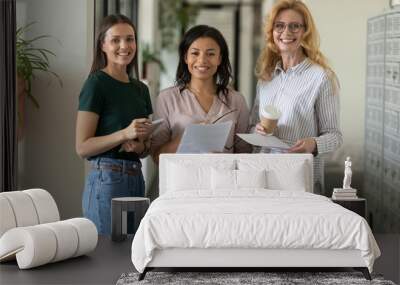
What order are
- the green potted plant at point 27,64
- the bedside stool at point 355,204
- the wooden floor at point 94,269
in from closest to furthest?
the wooden floor at point 94,269, the bedside stool at point 355,204, the green potted plant at point 27,64

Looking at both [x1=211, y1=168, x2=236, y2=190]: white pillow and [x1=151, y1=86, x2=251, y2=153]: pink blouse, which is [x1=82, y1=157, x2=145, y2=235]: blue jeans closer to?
[x1=151, y1=86, x2=251, y2=153]: pink blouse

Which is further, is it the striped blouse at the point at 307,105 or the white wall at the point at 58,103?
the white wall at the point at 58,103

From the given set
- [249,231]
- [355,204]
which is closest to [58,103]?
[355,204]

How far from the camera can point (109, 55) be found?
597cm

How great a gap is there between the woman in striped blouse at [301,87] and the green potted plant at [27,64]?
6.95 ft

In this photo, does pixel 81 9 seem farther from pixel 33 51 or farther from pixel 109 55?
pixel 109 55

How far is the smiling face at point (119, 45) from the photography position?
594cm

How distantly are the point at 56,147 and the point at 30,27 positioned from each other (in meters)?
1.02

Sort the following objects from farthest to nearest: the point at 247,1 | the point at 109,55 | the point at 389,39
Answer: the point at 247,1, the point at 389,39, the point at 109,55

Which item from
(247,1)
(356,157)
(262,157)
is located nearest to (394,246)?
(262,157)

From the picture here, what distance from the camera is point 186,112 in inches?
242

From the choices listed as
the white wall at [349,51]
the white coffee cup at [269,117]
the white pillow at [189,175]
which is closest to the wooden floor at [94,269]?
the white pillow at [189,175]

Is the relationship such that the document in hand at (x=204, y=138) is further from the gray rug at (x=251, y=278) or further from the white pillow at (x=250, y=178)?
the gray rug at (x=251, y=278)

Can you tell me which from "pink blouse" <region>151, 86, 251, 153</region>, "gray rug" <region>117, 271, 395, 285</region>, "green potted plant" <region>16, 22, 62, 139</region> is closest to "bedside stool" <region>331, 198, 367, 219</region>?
"pink blouse" <region>151, 86, 251, 153</region>
